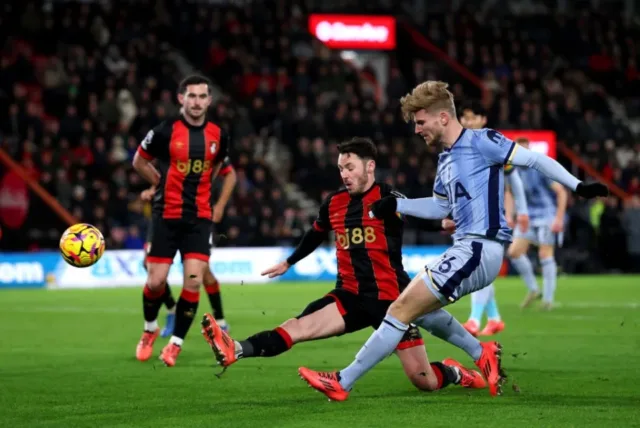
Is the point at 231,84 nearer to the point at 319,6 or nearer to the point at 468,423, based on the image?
the point at 319,6

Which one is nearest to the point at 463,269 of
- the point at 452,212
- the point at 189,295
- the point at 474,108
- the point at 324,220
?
the point at 452,212

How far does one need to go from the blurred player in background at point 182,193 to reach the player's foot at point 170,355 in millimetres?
482

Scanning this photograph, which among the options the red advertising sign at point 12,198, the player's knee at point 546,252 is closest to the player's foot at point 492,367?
the player's knee at point 546,252

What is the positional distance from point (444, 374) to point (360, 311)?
0.70m

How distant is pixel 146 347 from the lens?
9.88m

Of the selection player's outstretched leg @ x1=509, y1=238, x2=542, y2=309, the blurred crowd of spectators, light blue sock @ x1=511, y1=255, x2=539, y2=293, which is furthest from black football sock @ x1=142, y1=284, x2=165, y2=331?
the blurred crowd of spectators

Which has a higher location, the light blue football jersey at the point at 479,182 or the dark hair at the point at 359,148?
the dark hair at the point at 359,148

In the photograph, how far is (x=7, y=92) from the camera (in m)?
23.3

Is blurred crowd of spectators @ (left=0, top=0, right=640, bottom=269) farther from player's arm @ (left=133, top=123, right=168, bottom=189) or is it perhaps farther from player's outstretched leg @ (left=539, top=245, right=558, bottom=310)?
player's arm @ (left=133, top=123, right=168, bottom=189)

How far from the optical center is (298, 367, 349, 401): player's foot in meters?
7.02

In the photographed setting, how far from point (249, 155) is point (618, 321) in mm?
13208

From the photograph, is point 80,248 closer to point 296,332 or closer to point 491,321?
point 296,332

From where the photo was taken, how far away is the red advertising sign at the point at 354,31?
100 feet

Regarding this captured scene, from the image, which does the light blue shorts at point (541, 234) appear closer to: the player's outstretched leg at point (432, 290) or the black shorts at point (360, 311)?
the black shorts at point (360, 311)
